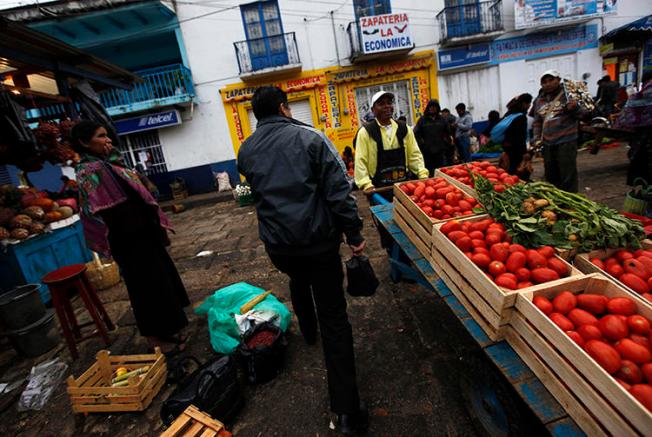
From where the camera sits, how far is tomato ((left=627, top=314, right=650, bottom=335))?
50.8 inches

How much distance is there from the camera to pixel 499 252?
179 cm

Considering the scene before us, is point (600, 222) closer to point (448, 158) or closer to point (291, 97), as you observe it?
point (448, 158)

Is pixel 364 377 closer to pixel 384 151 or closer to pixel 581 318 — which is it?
pixel 581 318

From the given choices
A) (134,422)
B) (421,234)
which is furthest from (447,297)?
(134,422)

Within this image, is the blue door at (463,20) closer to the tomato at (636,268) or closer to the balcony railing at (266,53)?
the balcony railing at (266,53)

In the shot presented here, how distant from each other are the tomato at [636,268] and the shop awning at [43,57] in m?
5.27

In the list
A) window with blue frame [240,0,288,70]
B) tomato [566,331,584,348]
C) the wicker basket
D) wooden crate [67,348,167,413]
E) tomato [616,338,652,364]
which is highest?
window with blue frame [240,0,288,70]

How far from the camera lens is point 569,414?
4.05ft

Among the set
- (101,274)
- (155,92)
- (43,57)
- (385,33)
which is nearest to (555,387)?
(101,274)

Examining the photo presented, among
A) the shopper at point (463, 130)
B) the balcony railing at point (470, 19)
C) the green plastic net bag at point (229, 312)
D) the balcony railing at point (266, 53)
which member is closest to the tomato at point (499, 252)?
the green plastic net bag at point (229, 312)

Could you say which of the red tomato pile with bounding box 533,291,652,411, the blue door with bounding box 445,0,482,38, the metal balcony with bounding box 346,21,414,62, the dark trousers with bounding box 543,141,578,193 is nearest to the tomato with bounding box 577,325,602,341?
the red tomato pile with bounding box 533,291,652,411

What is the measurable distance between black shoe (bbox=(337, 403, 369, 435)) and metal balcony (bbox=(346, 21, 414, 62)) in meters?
12.3

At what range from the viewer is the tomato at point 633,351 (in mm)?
1184

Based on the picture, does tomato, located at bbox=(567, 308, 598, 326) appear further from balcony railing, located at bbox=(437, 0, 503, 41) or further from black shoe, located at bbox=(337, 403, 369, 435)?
balcony railing, located at bbox=(437, 0, 503, 41)
